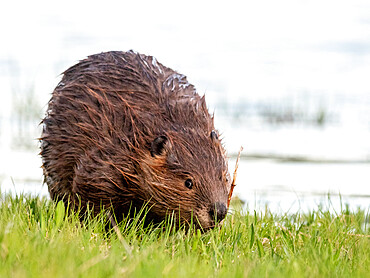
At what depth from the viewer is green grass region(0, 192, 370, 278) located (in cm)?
303

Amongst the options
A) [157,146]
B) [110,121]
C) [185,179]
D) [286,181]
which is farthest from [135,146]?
[286,181]

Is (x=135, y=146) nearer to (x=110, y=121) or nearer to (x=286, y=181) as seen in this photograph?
(x=110, y=121)

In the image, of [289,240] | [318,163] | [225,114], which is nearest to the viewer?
[289,240]

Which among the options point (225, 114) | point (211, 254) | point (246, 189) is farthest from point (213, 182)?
point (225, 114)

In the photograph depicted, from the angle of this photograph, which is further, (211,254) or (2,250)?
(211,254)

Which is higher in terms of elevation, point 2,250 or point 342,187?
point 342,187

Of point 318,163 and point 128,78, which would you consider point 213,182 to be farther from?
point 318,163

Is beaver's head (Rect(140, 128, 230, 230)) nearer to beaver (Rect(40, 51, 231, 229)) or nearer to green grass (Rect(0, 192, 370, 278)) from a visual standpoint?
beaver (Rect(40, 51, 231, 229))

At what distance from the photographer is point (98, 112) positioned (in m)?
4.35

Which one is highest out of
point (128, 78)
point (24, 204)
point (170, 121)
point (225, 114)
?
point (225, 114)

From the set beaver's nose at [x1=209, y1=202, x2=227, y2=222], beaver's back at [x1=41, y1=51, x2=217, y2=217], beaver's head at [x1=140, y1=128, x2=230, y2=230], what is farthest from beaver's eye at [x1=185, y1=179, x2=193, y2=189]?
beaver's back at [x1=41, y1=51, x2=217, y2=217]

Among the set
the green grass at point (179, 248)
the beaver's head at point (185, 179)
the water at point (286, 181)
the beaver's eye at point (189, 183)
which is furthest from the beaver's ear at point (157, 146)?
the water at point (286, 181)

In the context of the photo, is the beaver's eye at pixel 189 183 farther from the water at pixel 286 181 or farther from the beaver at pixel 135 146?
the water at pixel 286 181

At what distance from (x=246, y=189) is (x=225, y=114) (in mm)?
2904
